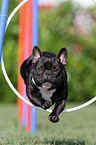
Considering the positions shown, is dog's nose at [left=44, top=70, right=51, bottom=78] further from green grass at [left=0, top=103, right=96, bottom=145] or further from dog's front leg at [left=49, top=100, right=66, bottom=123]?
green grass at [left=0, top=103, right=96, bottom=145]

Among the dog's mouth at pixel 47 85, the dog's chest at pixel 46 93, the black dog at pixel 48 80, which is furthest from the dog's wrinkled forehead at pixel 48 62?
the dog's chest at pixel 46 93

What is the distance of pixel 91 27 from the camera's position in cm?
2066

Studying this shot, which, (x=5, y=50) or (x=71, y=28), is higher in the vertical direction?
(x=71, y=28)

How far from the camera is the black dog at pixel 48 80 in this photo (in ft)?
12.7

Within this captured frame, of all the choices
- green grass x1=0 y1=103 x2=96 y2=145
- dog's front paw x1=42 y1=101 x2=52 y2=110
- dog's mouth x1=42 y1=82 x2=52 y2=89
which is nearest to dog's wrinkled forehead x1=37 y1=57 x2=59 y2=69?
dog's mouth x1=42 y1=82 x2=52 y2=89

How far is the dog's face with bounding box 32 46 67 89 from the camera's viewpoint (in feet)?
12.6

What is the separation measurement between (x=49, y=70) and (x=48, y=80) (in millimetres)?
137

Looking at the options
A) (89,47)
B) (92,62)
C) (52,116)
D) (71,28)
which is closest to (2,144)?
(52,116)

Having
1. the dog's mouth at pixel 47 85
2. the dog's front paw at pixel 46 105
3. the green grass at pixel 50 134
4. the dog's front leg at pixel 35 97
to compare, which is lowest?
the green grass at pixel 50 134

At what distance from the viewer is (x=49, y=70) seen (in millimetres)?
3881

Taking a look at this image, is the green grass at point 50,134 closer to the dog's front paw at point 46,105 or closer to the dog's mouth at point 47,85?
the dog's front paw at point 46,105

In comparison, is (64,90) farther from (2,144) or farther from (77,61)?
(77,61)

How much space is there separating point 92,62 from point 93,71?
1206 millimetres

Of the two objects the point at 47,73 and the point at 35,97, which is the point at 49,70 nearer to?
the point at 47,73
